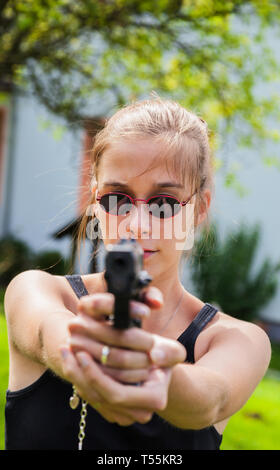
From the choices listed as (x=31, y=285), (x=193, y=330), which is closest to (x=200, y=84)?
(x=193, y=330)

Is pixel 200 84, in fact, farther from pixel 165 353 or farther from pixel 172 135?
pixel 165 353

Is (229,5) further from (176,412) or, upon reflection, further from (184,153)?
(176,412)

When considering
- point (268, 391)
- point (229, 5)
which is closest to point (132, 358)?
point (268, 391)

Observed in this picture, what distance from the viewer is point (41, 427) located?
1832 millimetres

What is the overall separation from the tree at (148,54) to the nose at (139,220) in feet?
21.6

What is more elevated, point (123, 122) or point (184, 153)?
point (123, 122)

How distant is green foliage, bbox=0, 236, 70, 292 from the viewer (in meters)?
13.1

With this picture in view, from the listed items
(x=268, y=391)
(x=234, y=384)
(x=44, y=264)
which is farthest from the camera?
(x=44, y=264)

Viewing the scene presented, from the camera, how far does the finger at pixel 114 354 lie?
1.28 metres

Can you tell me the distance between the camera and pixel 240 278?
1195cm

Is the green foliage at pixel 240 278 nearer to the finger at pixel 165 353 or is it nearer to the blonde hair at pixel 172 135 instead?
the blonde hair at pixel 172 135

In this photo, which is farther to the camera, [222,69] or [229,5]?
[222,69]

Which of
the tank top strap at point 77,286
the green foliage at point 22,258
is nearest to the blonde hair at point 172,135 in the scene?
the tank top strap at point 77,286

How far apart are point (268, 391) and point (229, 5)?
580 centimetres
